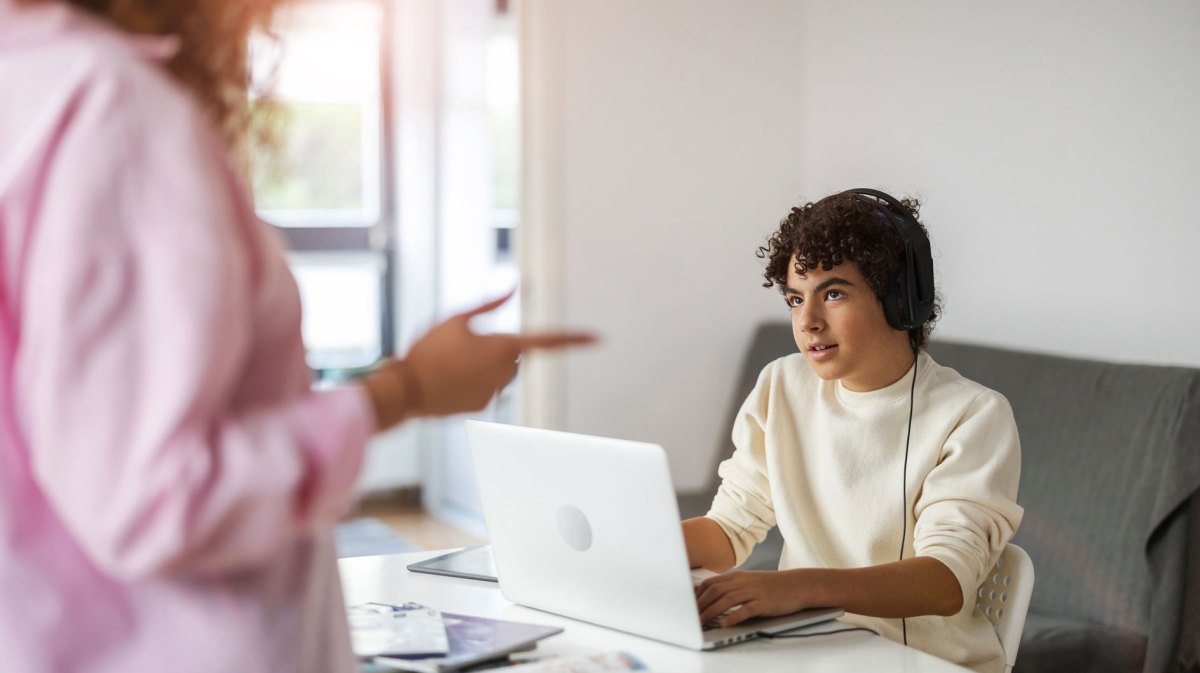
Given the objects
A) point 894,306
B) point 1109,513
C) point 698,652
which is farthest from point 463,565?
point 1109,513

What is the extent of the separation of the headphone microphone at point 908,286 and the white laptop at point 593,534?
40 centimetres

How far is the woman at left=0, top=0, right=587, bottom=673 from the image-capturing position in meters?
0.58

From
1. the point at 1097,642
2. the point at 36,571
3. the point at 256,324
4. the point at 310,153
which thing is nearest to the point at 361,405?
the point at 256,324

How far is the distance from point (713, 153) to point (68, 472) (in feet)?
10.8

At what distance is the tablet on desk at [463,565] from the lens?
161 centimetres

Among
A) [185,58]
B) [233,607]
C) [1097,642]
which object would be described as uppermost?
[185,58]

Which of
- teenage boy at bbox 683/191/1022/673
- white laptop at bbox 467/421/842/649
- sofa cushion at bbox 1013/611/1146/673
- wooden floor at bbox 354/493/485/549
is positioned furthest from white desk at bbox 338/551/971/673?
wooden floor at bbox 354/493/485/549

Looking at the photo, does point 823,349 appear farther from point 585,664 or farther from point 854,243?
point 585,664

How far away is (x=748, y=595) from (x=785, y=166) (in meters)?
2.69

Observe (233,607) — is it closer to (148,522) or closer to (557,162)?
(148,522)

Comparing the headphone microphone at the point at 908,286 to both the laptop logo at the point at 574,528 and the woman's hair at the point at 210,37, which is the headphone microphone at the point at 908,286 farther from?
the woman's hair at the point at 210,37

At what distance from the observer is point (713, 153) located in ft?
12.4

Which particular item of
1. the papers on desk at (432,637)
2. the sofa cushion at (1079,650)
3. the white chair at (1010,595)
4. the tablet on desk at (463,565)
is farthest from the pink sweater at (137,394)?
the sofa cushion at (1079,650)

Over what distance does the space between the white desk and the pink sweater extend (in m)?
0.64
